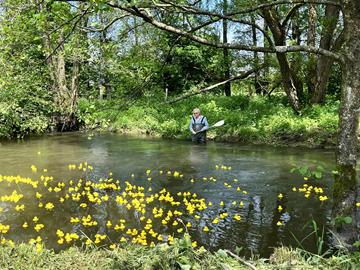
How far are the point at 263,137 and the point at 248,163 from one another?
4.67m

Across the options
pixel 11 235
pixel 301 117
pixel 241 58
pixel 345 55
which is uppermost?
pixel 241 58

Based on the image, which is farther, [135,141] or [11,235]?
[135,141]

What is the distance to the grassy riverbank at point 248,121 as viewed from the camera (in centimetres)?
1585

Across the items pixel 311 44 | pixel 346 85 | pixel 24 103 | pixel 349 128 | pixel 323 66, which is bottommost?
pixel 349 128

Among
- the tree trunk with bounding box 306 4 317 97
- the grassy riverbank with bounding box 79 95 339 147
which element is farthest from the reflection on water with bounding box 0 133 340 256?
the tree trunk with bounding box 306 4 317 97

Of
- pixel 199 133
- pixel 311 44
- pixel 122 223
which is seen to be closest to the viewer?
pixel 122 223

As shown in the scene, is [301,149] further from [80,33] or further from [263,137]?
[80,33]

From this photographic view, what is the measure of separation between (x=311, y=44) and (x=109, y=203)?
13193 mm

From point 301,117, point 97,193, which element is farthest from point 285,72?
point 97,193

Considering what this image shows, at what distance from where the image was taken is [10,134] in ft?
65.4

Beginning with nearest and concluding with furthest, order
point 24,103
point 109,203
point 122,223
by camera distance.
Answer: point 122,223 < point 109,203 < point 24,103

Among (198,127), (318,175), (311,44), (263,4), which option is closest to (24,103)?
(198,127)

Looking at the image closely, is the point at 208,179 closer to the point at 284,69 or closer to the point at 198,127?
the point at 198,127

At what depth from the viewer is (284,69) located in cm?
1722
